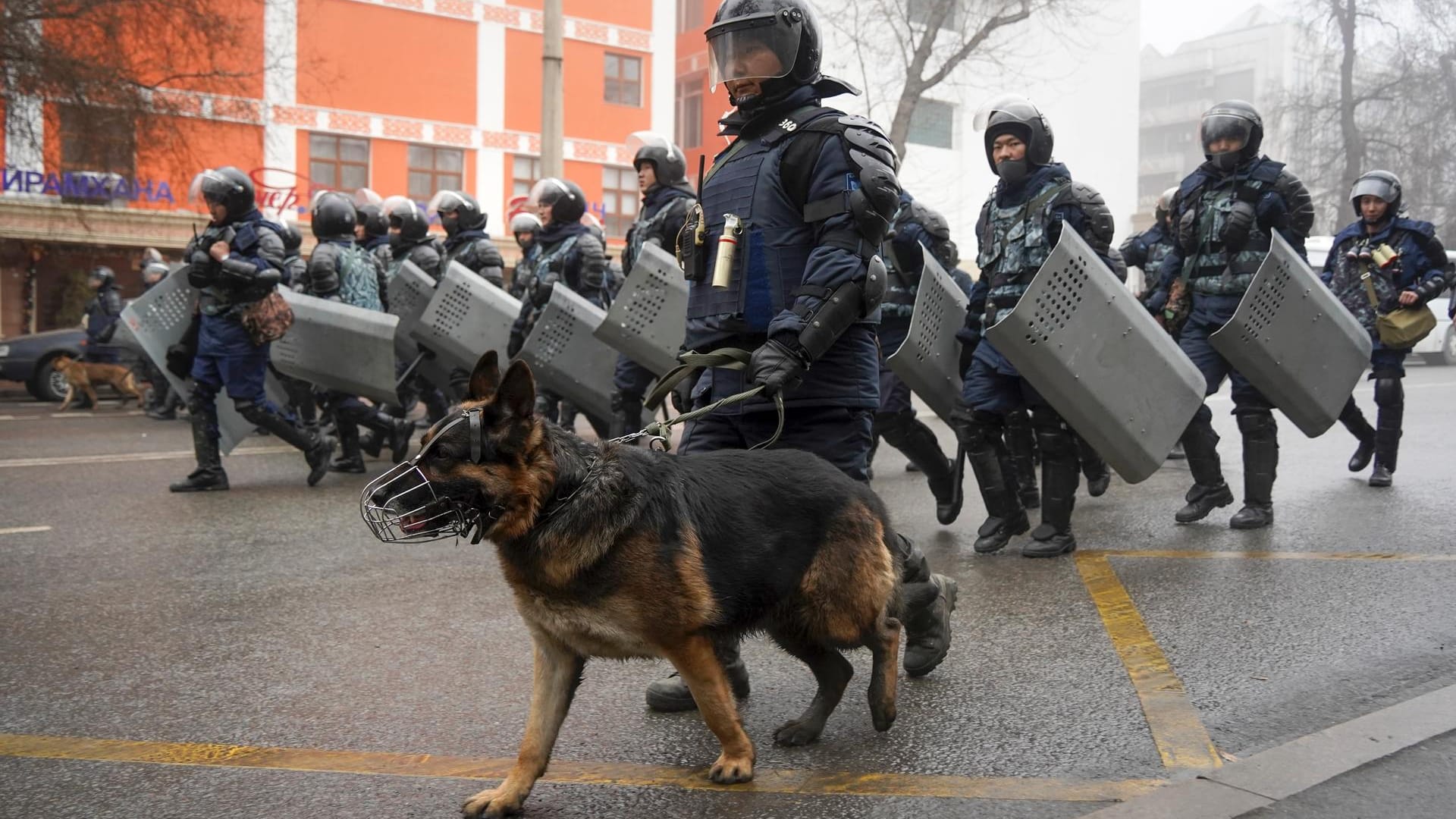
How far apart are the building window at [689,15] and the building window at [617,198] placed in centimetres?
629

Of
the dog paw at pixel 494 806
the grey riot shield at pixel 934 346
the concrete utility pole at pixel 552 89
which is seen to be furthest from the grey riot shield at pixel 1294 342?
the concrete utility pole at pixel 552 89

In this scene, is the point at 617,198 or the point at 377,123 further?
the point at 617,198

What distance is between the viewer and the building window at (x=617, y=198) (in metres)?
33.6

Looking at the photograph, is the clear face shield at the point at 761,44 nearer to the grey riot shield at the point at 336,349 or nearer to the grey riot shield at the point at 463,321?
the grey riot shield at the point at 336,349

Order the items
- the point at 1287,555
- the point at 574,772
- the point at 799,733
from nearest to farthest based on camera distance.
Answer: the point at 574,772 < the point at 799,733 < the point at 1287,555

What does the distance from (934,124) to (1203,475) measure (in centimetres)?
3361

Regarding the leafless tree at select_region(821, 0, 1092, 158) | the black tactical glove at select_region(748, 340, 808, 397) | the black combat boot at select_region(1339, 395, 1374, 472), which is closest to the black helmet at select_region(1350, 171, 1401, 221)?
the black combat boot at select_region(1339, 395, 1374, 472)

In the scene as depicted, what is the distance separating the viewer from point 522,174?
32781mm

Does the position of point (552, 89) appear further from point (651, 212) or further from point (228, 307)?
point (228, 307)

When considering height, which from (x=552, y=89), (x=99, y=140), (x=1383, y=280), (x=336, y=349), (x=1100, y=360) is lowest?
(x=336, y=349)

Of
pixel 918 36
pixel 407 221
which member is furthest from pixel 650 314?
pixel 918 36

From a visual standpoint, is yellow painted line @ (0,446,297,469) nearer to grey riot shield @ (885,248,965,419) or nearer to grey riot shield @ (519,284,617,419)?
grey riot shield @ (519,284,617,419)

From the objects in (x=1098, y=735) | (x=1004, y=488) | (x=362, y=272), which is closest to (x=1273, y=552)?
(x=1004, y=488)

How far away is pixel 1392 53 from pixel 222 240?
117 feet
